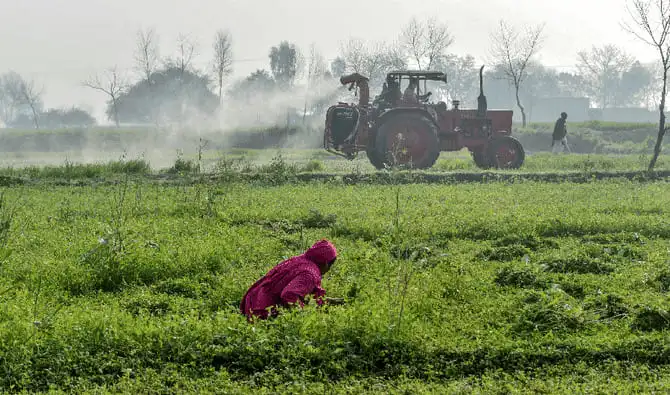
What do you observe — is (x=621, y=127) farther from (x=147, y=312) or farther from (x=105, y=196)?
(x=147, y=312)

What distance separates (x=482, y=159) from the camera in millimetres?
21906

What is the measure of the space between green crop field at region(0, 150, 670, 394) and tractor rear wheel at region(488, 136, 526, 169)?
8381mm

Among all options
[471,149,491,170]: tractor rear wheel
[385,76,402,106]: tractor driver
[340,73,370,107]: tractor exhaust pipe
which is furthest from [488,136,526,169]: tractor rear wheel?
[340,73,370,107]: tractor exhaust pipe

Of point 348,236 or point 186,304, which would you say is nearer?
point 186,304

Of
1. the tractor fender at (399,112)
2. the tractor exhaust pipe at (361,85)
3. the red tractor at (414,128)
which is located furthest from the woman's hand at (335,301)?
the tractor exhaust pipe at (361,85)

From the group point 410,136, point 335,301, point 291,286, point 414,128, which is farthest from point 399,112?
point 291,286

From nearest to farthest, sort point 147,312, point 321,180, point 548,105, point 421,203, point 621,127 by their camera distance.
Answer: point 147,312, point 421,203, point 321,180, point 621,127, point 548,105

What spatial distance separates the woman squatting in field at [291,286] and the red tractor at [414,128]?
13.4 m

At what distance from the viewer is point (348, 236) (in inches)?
414

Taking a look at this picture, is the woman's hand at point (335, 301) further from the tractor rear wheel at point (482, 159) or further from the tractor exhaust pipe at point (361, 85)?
the tractor rear wheel at point (482, 159)

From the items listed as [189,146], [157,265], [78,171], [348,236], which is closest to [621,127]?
[189,146]

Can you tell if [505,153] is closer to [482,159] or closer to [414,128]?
[482,159]

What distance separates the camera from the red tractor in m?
20.5

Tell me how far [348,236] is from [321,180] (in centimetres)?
744
